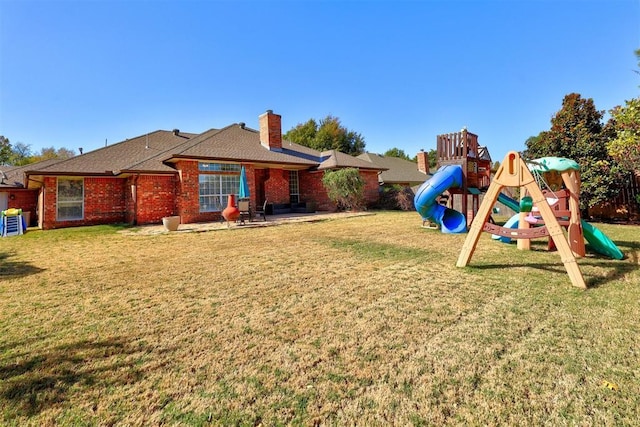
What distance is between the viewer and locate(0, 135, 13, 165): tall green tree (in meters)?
41.9

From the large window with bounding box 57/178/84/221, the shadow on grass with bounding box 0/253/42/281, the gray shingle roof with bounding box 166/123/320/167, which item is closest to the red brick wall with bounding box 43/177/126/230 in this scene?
the large window with bounding box 57/178/84/221

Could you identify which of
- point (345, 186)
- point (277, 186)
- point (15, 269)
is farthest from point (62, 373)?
point (277, 186)

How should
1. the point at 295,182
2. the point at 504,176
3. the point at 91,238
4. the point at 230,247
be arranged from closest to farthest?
1. the point at 504,176
2. the point at 230,247
3. the point at 91,238
4. the point at 295,182

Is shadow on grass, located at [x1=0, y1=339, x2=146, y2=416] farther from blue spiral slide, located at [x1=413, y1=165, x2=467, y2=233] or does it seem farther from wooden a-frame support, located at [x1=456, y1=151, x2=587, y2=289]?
blue spiral slide, located at [x1=413, y1=165, x2=467, y2=233]

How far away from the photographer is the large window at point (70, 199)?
14234 millimetres

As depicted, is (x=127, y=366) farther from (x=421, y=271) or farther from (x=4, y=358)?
(x=421, y=271)

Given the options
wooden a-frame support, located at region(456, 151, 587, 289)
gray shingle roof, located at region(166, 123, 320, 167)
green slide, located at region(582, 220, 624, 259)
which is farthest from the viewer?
gray shingle roof, located at region(166, 123, 320, 167)

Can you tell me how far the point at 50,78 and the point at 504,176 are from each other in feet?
63.8

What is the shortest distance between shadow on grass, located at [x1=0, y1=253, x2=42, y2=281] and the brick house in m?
7.61

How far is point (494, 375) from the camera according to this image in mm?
2182

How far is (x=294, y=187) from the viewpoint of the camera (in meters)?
20.0

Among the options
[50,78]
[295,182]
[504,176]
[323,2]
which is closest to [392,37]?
[323,2]

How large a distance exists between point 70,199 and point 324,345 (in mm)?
17580

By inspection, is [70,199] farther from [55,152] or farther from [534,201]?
[55,152]
